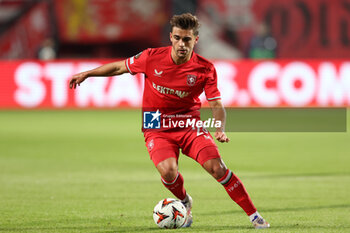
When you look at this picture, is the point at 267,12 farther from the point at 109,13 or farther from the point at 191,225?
the point at 191,225

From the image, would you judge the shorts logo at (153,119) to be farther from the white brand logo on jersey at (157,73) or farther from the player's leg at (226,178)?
the player's leg at (226,178)

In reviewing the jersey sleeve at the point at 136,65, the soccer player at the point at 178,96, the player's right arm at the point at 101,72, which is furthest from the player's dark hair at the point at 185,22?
the player's right arm at the point at 101,72

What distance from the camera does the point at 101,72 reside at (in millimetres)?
6715

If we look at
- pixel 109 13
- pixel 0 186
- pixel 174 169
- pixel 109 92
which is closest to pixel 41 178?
pixel 0 186

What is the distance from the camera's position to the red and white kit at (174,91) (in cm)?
664

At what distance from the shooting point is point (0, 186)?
8.99 meters

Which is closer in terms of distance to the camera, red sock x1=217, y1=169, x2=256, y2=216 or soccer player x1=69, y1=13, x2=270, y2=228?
red sock x1=217, y1=169, x2=256, y2=216

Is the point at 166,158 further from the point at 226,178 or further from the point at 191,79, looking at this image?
the point at 191,79

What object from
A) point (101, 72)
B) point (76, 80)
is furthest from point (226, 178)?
point (76, 80)

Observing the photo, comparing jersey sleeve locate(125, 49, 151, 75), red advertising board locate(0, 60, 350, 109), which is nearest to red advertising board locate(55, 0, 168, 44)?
red advertising board locate(0, 60, 350, 109)

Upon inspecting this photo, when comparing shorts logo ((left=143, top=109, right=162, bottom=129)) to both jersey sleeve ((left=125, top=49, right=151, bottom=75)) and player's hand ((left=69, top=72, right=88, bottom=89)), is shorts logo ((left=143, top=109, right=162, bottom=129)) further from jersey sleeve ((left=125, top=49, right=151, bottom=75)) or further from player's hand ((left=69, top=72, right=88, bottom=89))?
player's hand ((left=69, top=72, right=88, bottom=89))

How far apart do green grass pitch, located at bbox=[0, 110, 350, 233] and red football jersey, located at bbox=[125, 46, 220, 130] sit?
113cm

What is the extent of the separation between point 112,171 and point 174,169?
13.6 feet

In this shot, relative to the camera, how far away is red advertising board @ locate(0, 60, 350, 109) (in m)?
20.1
